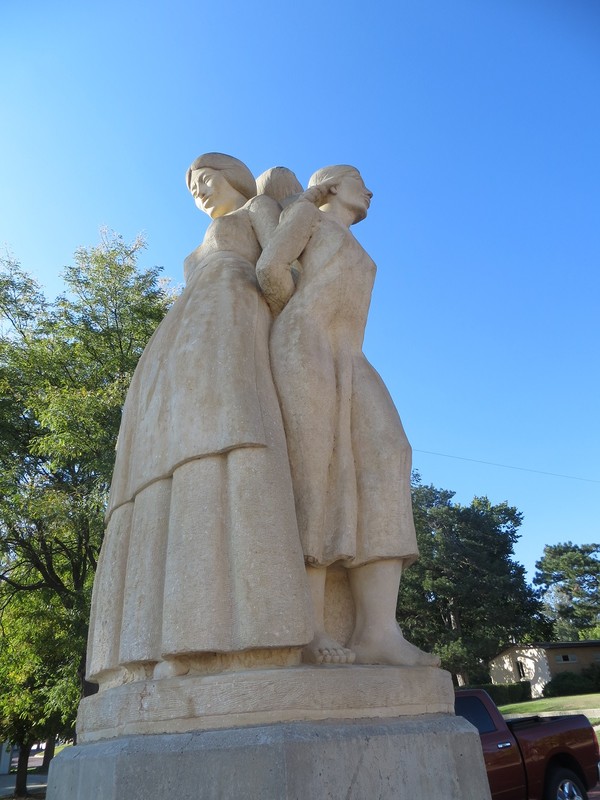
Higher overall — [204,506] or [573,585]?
[573,585]

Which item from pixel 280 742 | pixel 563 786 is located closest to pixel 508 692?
pixel 563 786

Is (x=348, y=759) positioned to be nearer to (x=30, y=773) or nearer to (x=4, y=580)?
(x=4, y=580)

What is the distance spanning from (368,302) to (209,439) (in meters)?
1.49

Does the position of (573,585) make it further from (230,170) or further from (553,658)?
(230,170)

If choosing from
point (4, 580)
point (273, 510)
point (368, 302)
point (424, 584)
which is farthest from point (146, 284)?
point (424, 584)

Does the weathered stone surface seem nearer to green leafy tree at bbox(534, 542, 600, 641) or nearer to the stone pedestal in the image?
the stone pedestal

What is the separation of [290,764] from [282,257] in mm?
2490

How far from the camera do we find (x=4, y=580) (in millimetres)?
14258

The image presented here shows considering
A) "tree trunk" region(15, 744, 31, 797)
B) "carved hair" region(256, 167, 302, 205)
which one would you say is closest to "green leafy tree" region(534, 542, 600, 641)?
"tree trunk" region(15, 744, 31, 797)

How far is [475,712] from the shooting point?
845cm

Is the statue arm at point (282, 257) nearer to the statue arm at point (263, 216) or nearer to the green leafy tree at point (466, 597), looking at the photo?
the statue arm at point (263, 216)

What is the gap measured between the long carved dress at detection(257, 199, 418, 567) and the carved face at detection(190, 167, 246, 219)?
0.87 metres

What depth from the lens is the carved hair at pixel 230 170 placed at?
14.8 feet

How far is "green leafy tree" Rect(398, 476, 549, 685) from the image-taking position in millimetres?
35938
